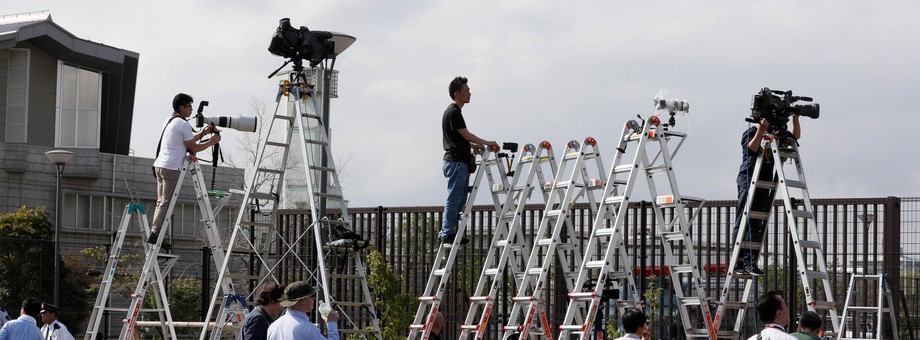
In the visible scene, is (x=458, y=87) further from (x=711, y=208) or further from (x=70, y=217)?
(x=70, y=217)

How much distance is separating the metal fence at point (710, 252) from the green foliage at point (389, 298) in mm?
373

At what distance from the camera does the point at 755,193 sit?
11.9 m

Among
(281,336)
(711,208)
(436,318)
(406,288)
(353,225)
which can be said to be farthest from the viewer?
(353,225)

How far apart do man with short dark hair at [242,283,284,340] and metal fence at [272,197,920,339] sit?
6266mm

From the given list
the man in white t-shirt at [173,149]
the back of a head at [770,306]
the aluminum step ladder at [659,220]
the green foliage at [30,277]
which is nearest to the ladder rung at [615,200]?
the aluminum step ladder at [659,220]

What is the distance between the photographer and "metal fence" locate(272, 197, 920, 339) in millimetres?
15484

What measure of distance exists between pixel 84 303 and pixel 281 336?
29071 mm

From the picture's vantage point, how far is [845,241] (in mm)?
15766

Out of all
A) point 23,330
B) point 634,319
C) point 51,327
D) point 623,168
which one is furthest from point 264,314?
point 51,327

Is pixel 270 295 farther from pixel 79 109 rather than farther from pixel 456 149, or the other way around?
pixel 79 109

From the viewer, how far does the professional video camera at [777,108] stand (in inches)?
459

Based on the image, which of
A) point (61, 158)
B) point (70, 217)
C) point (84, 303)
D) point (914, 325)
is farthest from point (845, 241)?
point (70, 217)

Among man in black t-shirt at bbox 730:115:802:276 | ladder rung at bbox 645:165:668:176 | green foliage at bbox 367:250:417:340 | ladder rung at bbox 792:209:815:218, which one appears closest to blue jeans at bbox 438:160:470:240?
ladder rung at bbox 645:165:668:176

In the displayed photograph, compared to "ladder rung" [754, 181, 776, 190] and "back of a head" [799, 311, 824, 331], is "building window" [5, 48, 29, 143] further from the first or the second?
"back of a head" [799, 311, 824, 331]
